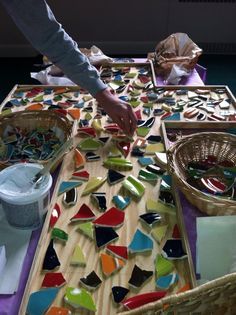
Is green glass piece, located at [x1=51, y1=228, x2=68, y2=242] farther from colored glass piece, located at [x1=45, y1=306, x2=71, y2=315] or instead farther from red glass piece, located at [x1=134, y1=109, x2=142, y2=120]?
red glass piece, located at [x1=134, y1=109, x2=142, y2=120]

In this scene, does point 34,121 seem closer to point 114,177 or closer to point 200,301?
point 114,177

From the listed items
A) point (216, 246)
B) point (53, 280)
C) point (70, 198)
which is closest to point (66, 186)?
point (70, 198)

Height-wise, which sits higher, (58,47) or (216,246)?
(58,47)

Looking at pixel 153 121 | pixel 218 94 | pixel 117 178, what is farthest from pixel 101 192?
pixel 218 94

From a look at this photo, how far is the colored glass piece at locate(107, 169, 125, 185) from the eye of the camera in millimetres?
825

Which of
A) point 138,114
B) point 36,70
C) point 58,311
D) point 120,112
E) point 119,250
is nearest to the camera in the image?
point 58,311

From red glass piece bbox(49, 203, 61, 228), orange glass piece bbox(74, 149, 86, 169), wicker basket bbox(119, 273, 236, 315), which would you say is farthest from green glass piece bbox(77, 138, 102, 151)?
wicker basket bbox(119, 273, 236, 315)

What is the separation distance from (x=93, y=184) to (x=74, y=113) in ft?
1.25

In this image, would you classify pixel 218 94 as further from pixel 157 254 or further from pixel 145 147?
Result: pixel 157 254

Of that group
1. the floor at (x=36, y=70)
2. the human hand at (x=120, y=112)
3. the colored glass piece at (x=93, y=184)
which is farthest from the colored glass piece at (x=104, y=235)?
the floor at (x=36, y=70)

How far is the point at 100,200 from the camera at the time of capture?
2.52 feet

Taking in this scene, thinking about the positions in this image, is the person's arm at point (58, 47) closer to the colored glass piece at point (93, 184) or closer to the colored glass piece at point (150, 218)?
the colored glass piece at point (93, 184)

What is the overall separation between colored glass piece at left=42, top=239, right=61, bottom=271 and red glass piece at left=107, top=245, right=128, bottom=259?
0.32 feet

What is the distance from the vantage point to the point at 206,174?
0.81 m
